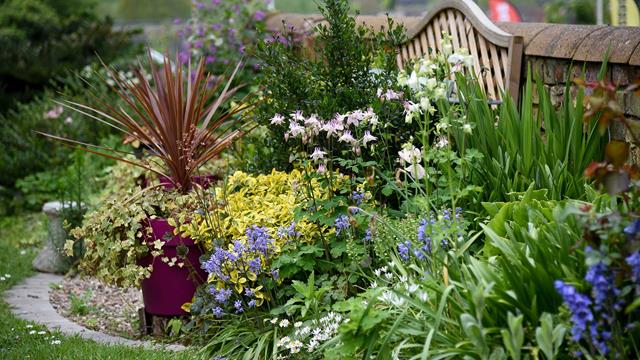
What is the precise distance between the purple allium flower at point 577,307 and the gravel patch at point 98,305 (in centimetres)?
274

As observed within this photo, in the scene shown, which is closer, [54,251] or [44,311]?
[44,311]

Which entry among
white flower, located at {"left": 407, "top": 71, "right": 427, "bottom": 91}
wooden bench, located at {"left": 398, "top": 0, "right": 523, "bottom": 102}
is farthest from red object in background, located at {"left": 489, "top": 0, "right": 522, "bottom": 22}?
white flower, located at {"left": 407, "top": 71, "right": 427, "bottom": 91}

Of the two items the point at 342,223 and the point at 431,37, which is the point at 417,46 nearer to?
the point at 431,37

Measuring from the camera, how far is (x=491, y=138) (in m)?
4.47

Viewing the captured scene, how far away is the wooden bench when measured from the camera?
5199 mm

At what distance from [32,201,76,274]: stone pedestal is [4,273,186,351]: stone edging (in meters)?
0.08

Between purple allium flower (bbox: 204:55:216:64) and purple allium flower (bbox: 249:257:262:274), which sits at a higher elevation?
purple allium flower (bbox: 204:55:216:64)

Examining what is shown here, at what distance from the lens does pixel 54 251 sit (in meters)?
6.41

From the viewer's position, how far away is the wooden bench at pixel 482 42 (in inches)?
205

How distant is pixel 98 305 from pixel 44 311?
35 cm

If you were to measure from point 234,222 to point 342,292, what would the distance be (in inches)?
31.0

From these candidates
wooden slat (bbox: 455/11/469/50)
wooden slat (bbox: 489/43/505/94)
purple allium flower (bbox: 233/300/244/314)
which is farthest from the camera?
wooden slat (bbox: 455/11/469/50)

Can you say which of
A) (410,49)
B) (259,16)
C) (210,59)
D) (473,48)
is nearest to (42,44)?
(210,59)

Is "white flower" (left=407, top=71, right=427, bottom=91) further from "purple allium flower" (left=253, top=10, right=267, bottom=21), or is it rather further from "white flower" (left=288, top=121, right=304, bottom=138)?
"purple allium flower" (left=253, top=10, right=267, bottom=21)
